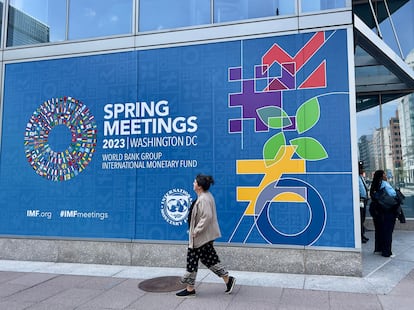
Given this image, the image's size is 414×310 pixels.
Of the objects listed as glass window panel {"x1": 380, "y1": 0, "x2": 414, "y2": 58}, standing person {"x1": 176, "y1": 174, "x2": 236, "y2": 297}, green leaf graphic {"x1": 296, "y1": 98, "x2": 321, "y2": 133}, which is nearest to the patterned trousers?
standing person {"x1": 176, "y1": 174, "x2": 236, "y2": 297}

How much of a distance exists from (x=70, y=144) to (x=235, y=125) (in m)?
3.62

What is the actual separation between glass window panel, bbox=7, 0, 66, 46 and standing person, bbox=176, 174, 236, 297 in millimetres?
5441

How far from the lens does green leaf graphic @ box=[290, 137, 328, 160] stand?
6.55m

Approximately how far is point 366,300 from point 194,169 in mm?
3658

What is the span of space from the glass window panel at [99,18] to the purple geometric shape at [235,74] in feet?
8.10

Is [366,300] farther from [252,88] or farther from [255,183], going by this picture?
[252,88]

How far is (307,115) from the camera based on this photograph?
6.67 m

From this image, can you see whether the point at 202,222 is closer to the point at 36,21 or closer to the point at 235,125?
the point at 235,125

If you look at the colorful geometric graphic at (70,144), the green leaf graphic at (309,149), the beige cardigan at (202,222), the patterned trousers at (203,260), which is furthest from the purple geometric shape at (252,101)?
the colorful geometric graphic at (70,144)

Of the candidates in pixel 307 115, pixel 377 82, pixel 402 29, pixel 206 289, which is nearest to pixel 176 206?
pixel 206 289

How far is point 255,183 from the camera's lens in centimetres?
680

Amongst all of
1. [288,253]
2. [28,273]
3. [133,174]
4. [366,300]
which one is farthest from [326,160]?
[28,273]

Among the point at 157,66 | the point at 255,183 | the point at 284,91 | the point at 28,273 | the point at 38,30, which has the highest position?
the point at 38,30

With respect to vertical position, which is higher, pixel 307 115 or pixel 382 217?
pixel 307 115
